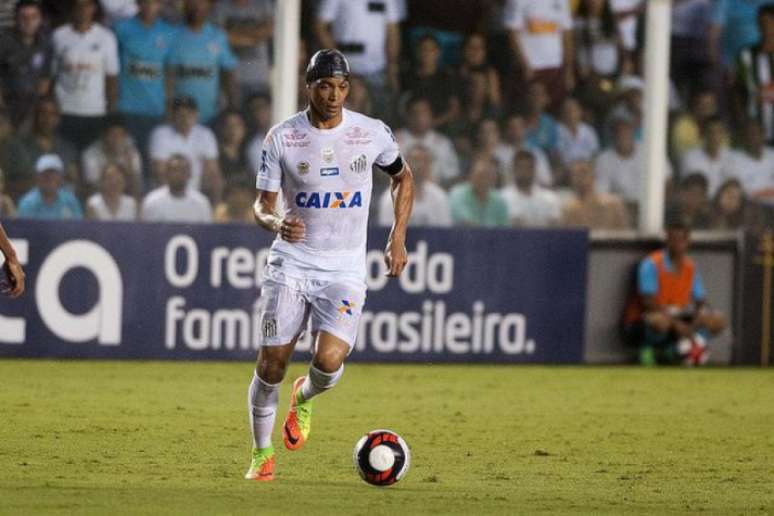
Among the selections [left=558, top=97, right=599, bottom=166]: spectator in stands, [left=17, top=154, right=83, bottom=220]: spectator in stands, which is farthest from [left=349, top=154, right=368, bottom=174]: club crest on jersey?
[left=558, top=97, right=599, bottom=166]: spectator in stands

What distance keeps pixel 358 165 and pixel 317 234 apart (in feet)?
1.36

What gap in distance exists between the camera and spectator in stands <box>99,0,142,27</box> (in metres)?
15.8

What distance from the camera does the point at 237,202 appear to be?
53.8 feet

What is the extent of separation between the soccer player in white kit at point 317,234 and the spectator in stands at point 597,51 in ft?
29.3

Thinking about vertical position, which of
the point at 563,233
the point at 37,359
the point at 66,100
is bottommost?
the point at 37,359

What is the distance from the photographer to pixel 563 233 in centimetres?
1698

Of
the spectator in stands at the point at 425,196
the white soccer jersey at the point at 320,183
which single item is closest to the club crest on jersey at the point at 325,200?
the white soccer jersey at the point at 320,183

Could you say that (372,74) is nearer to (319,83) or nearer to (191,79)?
(191,79)

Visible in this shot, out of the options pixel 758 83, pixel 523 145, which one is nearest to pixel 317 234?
pixel 523 145

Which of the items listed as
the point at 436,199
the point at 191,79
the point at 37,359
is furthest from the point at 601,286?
the point at 37,359

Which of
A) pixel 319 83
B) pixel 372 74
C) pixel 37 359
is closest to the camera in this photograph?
pixel 319 83

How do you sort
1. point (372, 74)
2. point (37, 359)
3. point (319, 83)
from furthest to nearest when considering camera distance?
point (372, 74) → point (37, 359) → point (319, 83)

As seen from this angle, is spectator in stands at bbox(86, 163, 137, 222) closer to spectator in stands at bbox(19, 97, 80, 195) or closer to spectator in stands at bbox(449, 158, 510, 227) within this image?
spectator in stands at bbox(19, 97, 80, 195)

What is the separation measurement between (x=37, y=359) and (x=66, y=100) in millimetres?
2368
